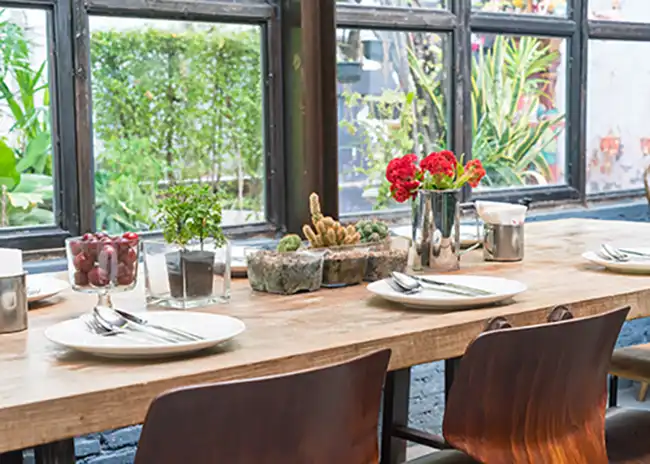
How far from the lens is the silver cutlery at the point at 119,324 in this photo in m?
1.58

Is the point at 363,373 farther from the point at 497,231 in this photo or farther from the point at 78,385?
the point at 497,231

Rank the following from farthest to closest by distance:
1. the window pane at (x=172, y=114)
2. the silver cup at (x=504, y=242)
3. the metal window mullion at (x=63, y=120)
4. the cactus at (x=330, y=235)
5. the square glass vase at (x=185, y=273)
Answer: the window pane at (x=172, y=114), the metal window mullion at (x=63, y=120), the silver cup at (x=504, y=242), the cactus at (x=330, y=235), the square glass vase at (x=185, y=273)

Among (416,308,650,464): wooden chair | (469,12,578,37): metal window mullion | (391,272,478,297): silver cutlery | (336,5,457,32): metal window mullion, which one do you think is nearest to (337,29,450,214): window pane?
(336,5,457,32): metal window mullion

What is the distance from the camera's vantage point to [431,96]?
4.18m

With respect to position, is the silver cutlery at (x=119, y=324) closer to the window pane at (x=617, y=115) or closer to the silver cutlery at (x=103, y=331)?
the silver cutlery at (x=103, y=331)

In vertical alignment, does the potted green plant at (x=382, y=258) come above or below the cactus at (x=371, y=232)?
below

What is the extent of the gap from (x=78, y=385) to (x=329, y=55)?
2.47 metres

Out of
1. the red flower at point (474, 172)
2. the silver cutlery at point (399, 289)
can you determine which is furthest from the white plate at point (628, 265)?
the silver cutlery at point (399, 289)

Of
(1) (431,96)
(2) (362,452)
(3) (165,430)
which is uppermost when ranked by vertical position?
(1) (431,96)

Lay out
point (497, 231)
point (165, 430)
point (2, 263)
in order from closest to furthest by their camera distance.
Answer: point (165, 430), point (2, 263), point (497, 231)

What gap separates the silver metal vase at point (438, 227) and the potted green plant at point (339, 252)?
20 cm

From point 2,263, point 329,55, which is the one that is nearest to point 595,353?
point 2,263

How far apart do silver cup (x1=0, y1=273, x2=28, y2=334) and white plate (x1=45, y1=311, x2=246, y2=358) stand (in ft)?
0.37

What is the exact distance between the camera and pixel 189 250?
1.96 meters
